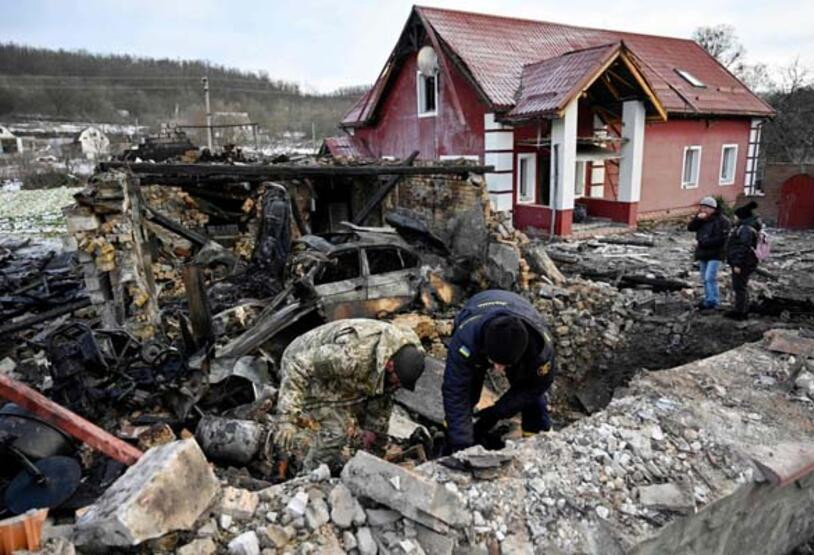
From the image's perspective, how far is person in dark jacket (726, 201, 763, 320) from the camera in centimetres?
645

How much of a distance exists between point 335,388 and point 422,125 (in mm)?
13193

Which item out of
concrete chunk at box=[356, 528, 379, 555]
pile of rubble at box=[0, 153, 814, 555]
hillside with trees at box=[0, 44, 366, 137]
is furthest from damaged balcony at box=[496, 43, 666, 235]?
hillside with trees at box=[0, 44, 366, 137]

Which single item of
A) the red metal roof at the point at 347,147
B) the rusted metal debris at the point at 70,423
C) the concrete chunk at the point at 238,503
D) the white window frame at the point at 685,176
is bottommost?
the concrete chunk at the point at 238,503

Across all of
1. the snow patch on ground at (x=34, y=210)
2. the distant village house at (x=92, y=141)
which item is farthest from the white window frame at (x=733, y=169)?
the distant village house at (x=92, y=141)

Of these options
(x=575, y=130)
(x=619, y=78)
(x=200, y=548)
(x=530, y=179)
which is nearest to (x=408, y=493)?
(x=200, y=548)

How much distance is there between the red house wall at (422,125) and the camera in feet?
45.3

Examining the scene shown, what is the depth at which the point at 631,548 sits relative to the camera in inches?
97.4

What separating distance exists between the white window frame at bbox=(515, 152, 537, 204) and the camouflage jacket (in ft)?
35.7

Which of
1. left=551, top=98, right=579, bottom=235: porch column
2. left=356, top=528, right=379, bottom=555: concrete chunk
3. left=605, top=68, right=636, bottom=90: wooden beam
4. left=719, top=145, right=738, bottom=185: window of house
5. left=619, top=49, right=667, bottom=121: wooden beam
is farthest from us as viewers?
left=719, top=145, right=738, bottom=185: window of house

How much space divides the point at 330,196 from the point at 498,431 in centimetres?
957

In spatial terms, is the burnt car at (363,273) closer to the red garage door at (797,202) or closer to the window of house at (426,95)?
the window of house at (426,95)

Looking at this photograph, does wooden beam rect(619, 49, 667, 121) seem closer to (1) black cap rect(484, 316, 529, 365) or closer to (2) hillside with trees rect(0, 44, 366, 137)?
(1) black cap rect(484, 316, 529, 365)

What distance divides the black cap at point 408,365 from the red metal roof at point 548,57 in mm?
10551

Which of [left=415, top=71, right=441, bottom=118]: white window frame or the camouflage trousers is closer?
the camouflage trousers
